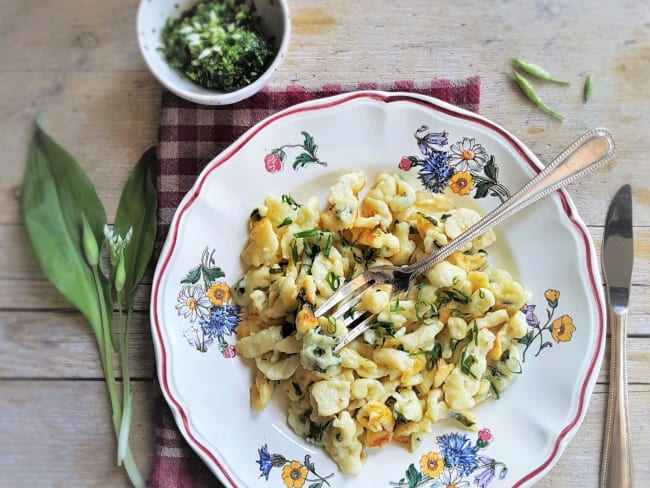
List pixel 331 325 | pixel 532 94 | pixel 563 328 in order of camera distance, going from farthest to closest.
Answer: pixel 532 94, pixel 563 328, pixel 331 325

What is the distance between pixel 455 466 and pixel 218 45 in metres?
1.09

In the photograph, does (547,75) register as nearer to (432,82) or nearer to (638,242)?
(432,82)

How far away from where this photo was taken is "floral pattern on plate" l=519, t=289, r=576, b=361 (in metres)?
1.33

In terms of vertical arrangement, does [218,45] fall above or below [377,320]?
above

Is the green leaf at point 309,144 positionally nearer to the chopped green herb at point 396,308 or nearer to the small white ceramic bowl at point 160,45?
the small white ceramic bowl at point 160,45

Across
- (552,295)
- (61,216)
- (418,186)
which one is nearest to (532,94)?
(418,186)

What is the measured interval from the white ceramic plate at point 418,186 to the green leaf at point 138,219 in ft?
0.42

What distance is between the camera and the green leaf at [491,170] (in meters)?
1.34

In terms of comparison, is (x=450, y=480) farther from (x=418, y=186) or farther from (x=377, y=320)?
(x=418, y=186)

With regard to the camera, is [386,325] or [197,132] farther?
[197,132]

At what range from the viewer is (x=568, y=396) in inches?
51.4

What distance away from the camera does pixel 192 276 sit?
1.33 meters

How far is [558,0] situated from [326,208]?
2.71 feet

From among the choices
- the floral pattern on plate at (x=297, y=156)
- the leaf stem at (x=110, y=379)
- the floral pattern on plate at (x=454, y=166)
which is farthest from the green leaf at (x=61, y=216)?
the floral pattern on plate at (x=454, y=166)
